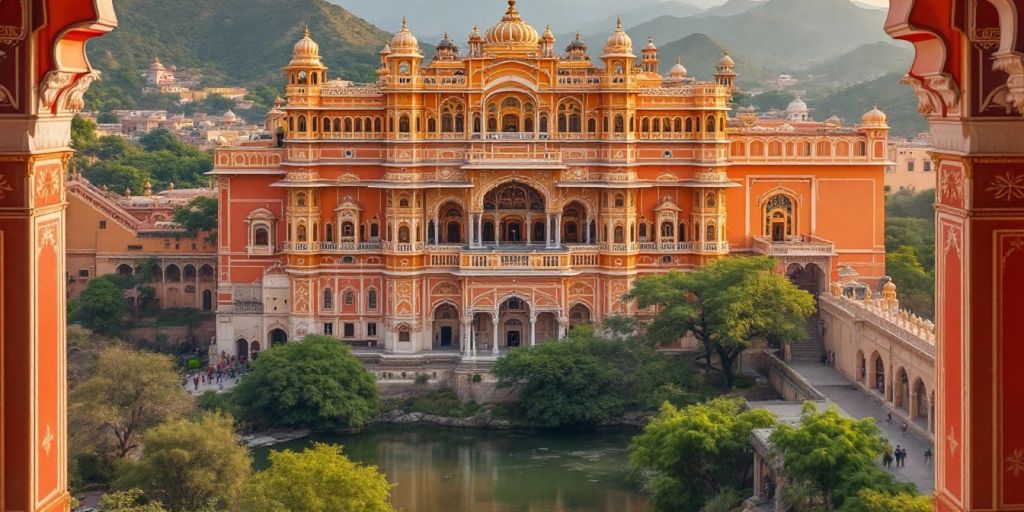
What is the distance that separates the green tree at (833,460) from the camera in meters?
18.6

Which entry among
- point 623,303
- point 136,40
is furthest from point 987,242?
point 136,40

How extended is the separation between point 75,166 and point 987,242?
1787 inches

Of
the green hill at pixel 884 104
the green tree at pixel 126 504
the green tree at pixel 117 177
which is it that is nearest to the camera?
the green tree at pixel 126 504

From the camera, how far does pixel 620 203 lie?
32.4 m

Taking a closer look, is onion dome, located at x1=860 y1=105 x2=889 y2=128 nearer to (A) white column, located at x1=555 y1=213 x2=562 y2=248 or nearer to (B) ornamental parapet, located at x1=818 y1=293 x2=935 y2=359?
(B) ornamental parapet, located at x1=818 y1=293 x2=935 y2=359

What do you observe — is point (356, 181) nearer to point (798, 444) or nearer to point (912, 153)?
point (798, 444)

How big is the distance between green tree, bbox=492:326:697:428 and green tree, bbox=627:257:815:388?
2.27 feet

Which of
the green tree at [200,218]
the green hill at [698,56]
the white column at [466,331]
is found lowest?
the white column at [466,331]

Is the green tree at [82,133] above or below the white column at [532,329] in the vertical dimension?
A: above

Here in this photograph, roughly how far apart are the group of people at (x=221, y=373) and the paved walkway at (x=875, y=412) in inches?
420

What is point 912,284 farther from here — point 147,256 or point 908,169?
point 908,169

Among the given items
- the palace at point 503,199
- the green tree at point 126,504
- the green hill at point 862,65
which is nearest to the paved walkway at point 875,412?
the palace at point 503,199

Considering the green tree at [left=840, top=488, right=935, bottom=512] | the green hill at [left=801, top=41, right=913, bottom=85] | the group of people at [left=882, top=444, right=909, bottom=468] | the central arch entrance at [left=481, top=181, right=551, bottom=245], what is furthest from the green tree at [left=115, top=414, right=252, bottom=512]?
the green hill at [left=801, top=41, right=913, bottom=85]

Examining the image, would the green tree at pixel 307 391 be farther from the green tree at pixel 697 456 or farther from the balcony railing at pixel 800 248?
the balcony railing at pixel 800 248
